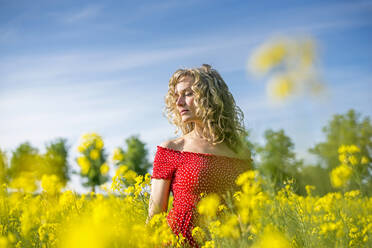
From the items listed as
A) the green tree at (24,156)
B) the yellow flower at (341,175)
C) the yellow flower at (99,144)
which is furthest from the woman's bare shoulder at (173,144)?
the green tree at (24,156)

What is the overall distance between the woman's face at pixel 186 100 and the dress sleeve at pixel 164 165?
1.42ft

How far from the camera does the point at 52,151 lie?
2650 centimetres

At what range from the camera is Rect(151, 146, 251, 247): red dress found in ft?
9.15

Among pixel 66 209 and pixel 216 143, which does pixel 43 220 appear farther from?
pixel 216 143

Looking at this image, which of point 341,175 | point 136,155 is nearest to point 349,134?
point 136,155

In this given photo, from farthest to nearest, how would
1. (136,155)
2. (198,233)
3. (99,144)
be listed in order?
(136,155)
(99,144)
(198,233)

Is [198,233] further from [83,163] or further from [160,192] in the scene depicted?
[83,163]

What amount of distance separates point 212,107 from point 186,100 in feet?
0.91

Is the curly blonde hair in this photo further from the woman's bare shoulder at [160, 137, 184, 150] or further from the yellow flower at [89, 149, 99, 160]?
the yellow flower at [89, 149, 99, 160]

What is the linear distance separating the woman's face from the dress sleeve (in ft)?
1.42

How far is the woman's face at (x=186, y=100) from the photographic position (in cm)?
328

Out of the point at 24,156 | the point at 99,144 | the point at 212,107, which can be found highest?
the point at 212,107

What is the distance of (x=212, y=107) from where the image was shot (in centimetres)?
333

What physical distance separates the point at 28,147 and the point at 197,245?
26.0 meters
